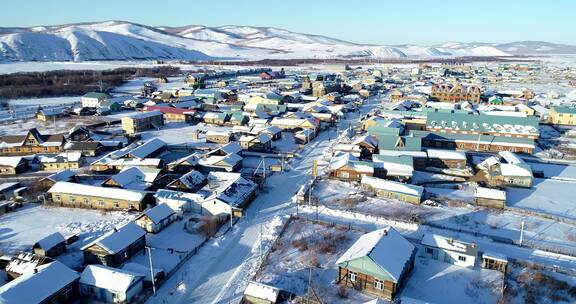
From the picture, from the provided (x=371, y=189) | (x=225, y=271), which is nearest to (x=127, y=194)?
(x=225, y=271)

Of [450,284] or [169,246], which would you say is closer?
[450,284]

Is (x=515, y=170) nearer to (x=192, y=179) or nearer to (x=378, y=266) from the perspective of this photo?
(x=378, y=266)

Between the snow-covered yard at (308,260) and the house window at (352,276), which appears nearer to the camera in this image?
the snow-covered yard at (308,260)

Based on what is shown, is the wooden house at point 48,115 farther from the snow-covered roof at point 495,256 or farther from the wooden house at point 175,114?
the snow-covered roof at point 495,256

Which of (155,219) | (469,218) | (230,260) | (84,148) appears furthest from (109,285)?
(84,148)

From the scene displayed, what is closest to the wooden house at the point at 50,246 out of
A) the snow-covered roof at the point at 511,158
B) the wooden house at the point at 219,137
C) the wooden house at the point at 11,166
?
the wooden house at the point at 11,166

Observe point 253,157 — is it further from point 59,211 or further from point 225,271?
point 225,271
